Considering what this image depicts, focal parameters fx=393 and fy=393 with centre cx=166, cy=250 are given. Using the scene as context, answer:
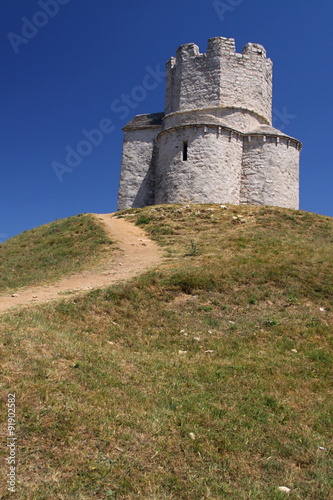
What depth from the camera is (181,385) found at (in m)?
6.55

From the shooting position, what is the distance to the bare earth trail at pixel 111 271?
10844 mm

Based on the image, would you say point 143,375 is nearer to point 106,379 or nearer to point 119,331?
point 106,379

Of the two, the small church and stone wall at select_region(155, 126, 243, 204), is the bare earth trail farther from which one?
the small church

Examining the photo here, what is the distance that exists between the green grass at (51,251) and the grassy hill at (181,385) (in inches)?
156

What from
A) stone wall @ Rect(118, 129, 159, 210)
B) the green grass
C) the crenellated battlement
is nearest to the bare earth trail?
the green grass

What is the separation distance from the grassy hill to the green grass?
3.96 meters

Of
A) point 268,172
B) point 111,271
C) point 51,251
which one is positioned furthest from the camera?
point 268,172

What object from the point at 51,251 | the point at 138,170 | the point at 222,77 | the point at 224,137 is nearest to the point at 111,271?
the point at 51,251

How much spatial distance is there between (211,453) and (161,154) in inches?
930

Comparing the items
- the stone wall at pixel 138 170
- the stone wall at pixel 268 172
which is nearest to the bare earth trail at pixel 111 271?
the stone wall at pixel 268 172

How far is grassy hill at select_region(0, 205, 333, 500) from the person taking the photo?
4395 mm

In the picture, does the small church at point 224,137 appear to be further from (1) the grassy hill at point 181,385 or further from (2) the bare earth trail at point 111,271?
(1) the grassy hill at point 181,385

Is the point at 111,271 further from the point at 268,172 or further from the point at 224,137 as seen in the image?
the point at 268,172

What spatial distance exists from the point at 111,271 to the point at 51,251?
4856mm
